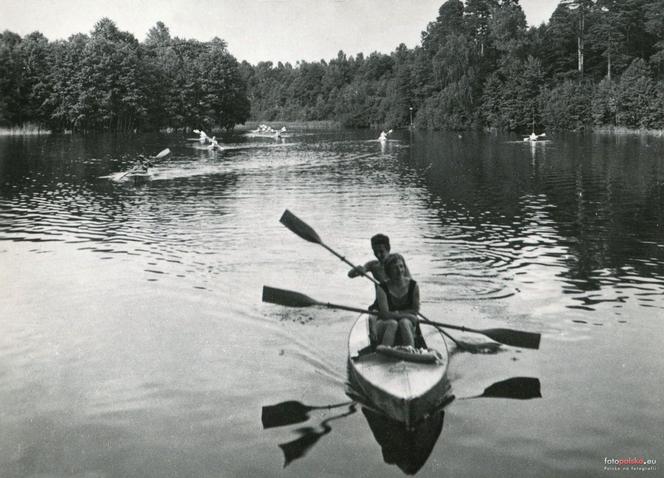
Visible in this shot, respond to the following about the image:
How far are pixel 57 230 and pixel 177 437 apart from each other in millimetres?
15301

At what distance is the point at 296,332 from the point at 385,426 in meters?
3.94

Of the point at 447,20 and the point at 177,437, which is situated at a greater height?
the point at 447,20

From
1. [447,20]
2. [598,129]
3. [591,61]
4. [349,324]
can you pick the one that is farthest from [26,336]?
[447,20]

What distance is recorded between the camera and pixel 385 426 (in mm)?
8250

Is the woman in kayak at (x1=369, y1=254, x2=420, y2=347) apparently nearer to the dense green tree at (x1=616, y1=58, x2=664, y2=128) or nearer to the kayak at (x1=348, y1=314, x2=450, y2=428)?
the kayak at (x1=348, y1=314, x2=450, y2=428)

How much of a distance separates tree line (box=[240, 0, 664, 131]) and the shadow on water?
76.5m

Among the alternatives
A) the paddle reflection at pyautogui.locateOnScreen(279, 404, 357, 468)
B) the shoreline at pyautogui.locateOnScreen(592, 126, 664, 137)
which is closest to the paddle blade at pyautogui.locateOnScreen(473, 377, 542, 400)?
the paddle reflection at pyautogui.locateOnScreen(279, 404, 357, 468)

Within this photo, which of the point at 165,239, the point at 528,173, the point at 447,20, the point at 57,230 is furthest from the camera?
the point at 447,20

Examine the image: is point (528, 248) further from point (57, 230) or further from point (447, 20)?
point (447, 20)

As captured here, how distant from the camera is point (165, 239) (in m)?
20.1

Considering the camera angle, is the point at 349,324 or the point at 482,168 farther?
the point at 482,168

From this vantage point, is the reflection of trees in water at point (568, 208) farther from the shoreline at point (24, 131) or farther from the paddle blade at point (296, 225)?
the shoreline at point (24, 131)

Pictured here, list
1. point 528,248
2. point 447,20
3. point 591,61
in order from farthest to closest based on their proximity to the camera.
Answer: point 447,20 → point 591,61 → point 528,248

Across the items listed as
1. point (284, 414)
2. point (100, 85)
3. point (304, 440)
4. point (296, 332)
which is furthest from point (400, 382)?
point (100, 85)
